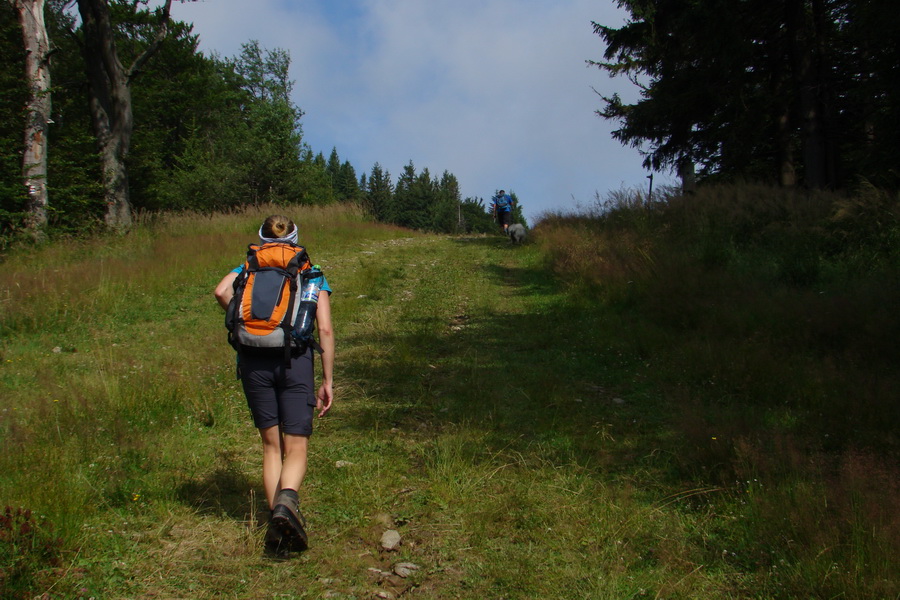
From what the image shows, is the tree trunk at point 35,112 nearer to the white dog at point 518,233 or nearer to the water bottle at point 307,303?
the water bottle at point 307,303

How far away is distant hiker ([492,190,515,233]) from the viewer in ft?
69.7

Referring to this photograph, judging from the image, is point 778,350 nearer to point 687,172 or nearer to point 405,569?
point 405,569

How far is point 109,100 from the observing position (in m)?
15.4

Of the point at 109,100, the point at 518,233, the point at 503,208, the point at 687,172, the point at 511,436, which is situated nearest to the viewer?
the point at 511,436

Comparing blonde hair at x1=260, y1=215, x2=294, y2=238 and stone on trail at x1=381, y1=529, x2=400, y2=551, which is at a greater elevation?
blonde hair at x1=260, y1=215, x2=294, y2=238

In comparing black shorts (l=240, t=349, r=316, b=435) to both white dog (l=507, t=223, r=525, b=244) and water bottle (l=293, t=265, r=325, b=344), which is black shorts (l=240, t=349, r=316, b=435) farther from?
white dog (l=507, t=223, r=525, b=244)

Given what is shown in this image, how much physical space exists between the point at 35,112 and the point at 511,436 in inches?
484

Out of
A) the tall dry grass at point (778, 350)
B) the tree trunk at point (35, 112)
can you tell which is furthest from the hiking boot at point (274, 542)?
the tree trunk at point (35, 112)

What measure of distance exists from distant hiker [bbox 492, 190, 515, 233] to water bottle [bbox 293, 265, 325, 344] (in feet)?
59.5

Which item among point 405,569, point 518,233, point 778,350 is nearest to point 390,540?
point 405,569

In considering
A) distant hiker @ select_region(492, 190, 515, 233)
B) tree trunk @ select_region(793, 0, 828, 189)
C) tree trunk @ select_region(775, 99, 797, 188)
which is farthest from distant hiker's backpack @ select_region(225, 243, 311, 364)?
distant hiker @ select_region(492, 190, 515, 233)

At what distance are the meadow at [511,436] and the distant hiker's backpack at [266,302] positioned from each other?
1163 mm

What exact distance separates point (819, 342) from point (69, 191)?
15383 mm

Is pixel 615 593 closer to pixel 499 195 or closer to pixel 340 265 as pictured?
pixel 340 265
